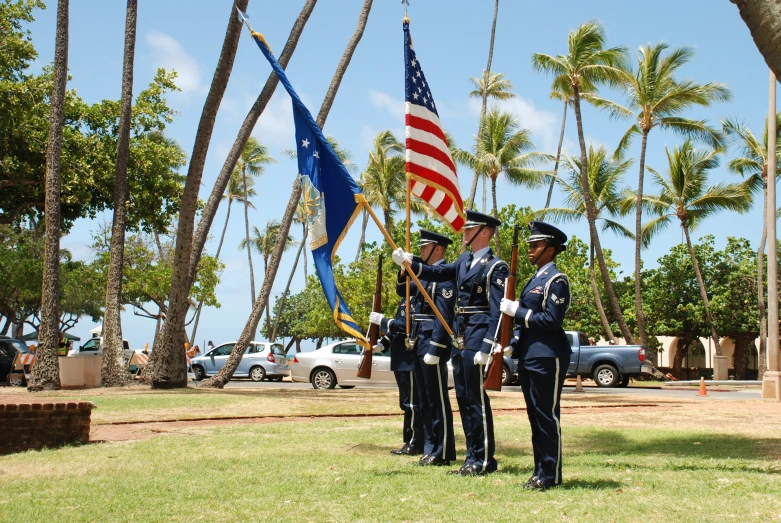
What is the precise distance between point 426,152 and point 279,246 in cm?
1218

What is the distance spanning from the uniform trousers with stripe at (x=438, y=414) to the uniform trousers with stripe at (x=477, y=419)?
0.54m

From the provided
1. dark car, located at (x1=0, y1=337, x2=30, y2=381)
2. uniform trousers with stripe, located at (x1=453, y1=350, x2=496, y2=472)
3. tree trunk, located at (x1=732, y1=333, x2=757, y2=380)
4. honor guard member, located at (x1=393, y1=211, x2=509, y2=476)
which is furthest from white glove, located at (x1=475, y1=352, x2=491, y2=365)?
tree trunk, located at (x1=732, y1=333, x2=757, y2=380)

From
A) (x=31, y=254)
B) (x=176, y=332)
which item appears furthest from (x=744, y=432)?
(x=31, y=254)

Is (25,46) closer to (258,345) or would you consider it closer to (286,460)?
(258,345)

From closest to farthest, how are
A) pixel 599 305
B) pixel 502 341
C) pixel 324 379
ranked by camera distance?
pixel 502 341, pixel 324 379, pixel 599 305

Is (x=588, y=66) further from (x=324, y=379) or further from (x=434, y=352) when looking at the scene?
(x=434, y=352)

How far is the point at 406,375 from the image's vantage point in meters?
8.52

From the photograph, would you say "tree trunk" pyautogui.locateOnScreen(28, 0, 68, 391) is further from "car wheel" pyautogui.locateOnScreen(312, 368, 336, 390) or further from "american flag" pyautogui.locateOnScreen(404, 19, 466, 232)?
"american flag" pyautogui.locateOnScreen(404, 19, 466, 232)

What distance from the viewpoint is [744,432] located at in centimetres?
1016

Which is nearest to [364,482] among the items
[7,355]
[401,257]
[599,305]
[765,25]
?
[401,257]

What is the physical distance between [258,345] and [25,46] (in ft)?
44.6

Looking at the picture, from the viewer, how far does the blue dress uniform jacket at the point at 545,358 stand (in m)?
6.24

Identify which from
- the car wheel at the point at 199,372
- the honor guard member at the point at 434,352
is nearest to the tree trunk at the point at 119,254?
the car wheel at the point at 199,372

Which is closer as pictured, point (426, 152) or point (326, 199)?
point (326, 199)
